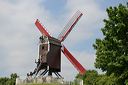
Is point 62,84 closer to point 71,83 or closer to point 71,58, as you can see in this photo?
point 71,83

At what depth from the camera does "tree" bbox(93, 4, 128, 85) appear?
3800 centimetres

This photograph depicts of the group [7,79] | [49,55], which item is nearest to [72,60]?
[49,55]

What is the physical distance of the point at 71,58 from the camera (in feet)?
255

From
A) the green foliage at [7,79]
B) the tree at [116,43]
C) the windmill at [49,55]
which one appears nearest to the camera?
the tree at [116,43]

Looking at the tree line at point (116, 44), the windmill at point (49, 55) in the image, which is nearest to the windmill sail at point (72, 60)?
the windmill at point (49, 55)

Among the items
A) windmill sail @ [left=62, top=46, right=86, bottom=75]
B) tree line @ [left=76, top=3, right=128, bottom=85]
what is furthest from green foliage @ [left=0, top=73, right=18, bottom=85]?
tree line @ [left=76, top=3, right=128, bottom=85]

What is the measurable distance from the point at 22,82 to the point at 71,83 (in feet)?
29.4

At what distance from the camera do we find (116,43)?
38375 mm

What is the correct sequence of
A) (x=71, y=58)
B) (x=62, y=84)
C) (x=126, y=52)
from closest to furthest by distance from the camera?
1. (x=126, y=52)
2. (x=62, y=84)
3. (x=71, y=58)

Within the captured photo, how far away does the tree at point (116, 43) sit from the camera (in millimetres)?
38000

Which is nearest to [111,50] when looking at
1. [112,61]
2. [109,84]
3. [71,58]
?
[112,61]

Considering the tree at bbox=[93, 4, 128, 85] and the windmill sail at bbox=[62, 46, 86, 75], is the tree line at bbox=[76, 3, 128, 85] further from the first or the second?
the windmill sail at bbox=[62, 46, 86, 75]

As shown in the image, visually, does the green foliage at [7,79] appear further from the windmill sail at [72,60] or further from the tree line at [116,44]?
the tree line at [116,44]

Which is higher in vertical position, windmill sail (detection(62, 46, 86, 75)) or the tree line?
windmill sail (detection(62, 46, 86, 75))
